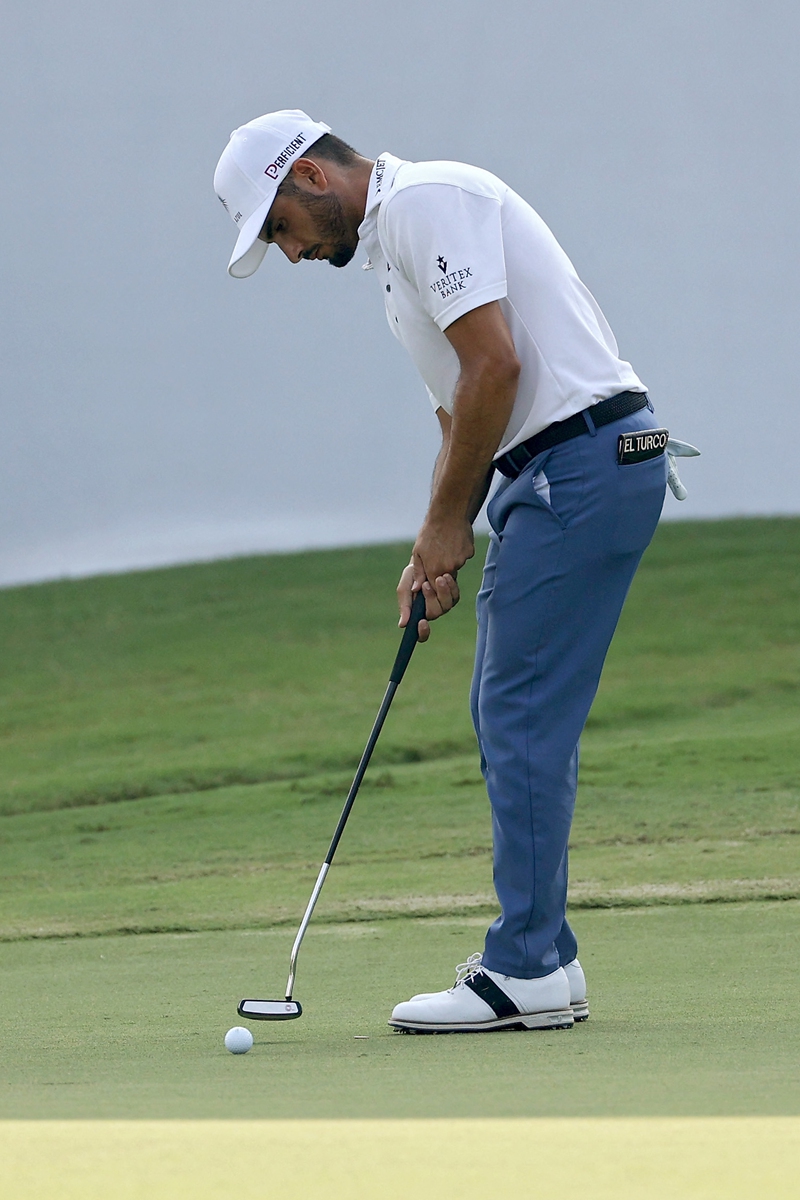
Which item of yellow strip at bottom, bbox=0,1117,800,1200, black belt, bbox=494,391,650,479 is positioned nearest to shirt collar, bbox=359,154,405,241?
black belt, bbox=494,391,650,479

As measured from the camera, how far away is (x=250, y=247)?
3205mm

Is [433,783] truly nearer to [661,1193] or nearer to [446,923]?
[446,923]

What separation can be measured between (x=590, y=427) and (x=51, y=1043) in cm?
156

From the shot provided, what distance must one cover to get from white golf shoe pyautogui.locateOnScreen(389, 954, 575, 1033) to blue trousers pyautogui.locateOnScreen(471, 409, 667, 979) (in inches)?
1.3

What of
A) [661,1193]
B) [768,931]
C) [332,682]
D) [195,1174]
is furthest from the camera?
[332,682]

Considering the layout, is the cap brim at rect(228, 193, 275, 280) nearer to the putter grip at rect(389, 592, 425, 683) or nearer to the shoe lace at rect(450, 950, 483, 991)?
the putter grip at rect(389, 592, 425, 683)

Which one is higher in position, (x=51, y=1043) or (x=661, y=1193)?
(x=661, y=1193)

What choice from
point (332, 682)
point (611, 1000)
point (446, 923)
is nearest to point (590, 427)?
point (611, 1000)

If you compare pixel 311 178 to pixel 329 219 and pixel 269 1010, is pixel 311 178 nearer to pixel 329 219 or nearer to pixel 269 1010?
pixel 329 219

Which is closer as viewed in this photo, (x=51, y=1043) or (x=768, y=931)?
A: (x=51, y=1043)

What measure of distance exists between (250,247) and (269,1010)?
1.52m

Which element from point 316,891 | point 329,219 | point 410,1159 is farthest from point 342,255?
point 410,1159

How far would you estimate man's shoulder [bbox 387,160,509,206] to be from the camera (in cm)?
301

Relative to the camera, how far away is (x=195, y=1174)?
4.87ft
